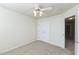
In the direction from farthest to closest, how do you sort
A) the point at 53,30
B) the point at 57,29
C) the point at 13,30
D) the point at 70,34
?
the point at 70,34
the point at 53,30
the point at 57,29
the point at 13,30

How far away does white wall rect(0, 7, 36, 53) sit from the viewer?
3.51m

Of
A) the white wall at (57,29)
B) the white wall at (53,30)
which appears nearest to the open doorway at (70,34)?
the white wall at (57,29)

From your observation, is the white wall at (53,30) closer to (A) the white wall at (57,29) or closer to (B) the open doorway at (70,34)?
→ (A) the white wall at (57,29)

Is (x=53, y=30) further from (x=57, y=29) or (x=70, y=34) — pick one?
(x=70, y=34)

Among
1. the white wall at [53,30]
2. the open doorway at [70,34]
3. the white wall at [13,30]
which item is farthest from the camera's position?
the white wall at [53,30]

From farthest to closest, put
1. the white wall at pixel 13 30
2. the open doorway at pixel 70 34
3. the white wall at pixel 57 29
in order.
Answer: the white wall at pixel 57 29 < the open doorway at pixel 70 34 < the white wall at pixel 13 30

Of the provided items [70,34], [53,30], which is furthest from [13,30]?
[70,34]

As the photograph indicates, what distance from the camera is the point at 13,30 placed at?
4160mm

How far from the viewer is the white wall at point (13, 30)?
3.51 metres

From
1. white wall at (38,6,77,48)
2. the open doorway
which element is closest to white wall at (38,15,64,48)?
white wall at (38,6,77,48)

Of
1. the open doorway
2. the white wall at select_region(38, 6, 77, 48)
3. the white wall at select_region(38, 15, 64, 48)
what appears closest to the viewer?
the open doorway

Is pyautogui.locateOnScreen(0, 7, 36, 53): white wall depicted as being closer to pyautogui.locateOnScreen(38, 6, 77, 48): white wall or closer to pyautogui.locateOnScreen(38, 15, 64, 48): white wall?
pyautogui.locateOnScreen(38, 15, 64, 48): white wall

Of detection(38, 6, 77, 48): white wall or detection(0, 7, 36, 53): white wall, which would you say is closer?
detection(0, 7, 36, 53): white wall

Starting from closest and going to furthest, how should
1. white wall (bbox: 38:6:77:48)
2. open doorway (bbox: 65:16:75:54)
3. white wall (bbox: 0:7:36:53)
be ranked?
1. white wall (bbox: 0:7:36:53)
2. open doorway (bbox: 65:16:75:54)
3. white wall (bbox: 38:6:77:48)
